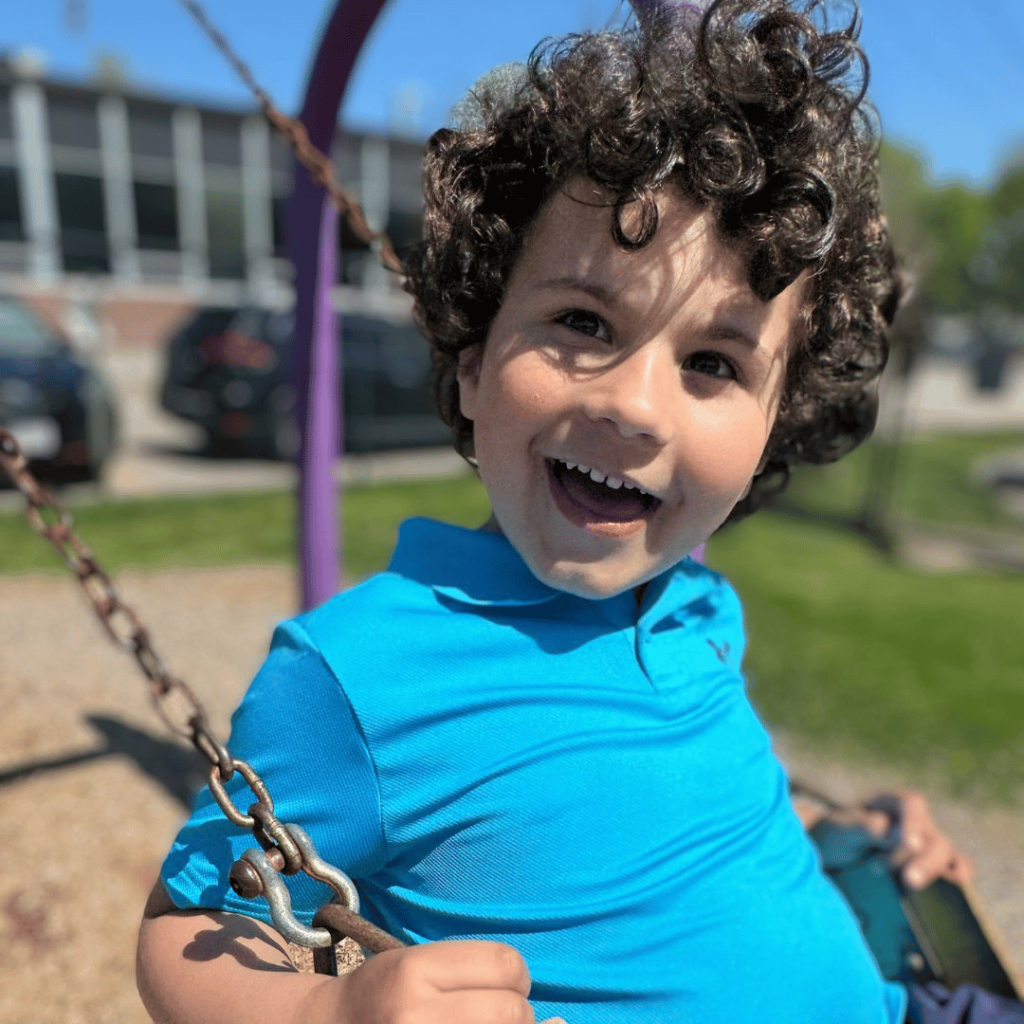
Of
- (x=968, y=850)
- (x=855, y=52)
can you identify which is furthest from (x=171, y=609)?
(x=855, y=52)

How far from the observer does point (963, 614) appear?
16.5ft

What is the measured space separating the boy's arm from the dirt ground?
1.23 meters

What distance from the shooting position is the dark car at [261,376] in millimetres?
8555

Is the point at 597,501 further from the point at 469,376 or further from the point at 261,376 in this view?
the point at 261,376

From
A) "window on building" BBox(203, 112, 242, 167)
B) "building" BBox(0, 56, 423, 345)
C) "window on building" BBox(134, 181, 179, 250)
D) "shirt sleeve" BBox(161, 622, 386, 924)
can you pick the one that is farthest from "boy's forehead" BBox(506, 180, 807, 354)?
"window on building" BBox(203, 112, 242, 167)

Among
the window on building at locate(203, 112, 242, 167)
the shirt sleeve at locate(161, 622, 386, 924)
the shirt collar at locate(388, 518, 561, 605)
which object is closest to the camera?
the shirt sleeve at locate(161, 622, 386, 924)

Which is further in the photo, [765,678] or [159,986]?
[765,678]

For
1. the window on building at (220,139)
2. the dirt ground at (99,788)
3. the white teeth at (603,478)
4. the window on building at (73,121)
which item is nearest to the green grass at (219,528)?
the dirt ground at (99,788)

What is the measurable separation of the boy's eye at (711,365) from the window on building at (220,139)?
2151 centimetres

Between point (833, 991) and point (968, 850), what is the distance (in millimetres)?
2102

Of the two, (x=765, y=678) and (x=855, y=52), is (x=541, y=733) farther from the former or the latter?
(x=765, y=678)

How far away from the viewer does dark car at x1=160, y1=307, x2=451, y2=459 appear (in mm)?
8555

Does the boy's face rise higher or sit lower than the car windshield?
higher

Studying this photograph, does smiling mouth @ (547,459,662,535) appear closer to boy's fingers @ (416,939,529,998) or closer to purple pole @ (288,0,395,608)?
boy's fingers @ (416,939,529,998)
